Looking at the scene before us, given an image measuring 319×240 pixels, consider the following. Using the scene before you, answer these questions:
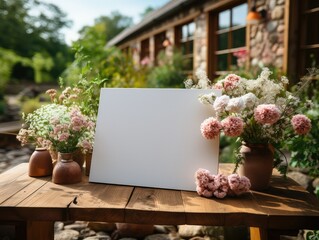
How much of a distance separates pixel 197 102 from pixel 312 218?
79 cm

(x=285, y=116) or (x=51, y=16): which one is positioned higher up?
(x=51, y=16)

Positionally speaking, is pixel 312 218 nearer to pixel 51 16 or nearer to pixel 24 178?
pixel 24 178

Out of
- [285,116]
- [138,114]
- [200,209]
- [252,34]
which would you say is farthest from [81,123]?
[252,34]

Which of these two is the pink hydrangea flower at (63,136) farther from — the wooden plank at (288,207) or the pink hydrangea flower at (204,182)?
the wooden plank at (288,207)

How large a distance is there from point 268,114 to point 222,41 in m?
5.27

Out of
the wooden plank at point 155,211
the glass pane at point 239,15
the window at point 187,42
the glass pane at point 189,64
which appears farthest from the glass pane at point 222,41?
the wooden plank at point 155,211

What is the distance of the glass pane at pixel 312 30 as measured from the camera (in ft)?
14.0

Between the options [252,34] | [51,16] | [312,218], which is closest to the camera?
[312,218]

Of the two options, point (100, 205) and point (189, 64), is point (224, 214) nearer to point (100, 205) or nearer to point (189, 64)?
point (100, 205)

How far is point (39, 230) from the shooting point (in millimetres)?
1892

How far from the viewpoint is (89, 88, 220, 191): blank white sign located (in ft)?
6.01

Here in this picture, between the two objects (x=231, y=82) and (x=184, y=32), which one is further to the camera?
(x=184, y=32)

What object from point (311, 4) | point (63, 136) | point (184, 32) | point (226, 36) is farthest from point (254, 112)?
point (184, 32)

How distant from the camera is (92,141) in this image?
6.86 feet
